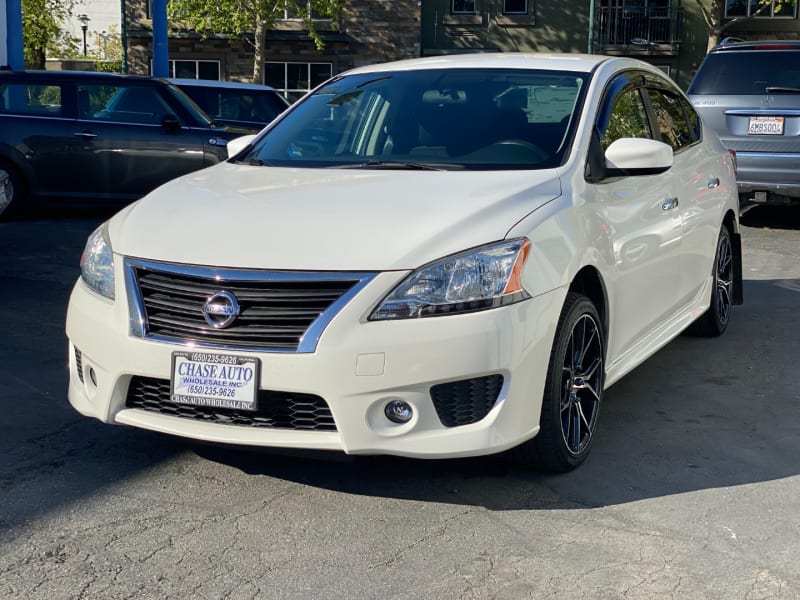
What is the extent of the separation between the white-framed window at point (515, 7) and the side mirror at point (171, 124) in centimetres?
2498

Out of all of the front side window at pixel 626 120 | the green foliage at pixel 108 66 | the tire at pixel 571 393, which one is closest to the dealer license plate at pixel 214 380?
the tire at pixel 571 393

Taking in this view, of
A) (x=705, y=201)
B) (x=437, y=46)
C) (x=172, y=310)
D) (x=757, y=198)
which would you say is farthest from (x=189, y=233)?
(x=437, y=46)

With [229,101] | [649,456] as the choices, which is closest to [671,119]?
[649,456]

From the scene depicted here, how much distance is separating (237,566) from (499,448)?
0.96m

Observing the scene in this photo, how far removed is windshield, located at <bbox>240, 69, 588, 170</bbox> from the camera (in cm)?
488

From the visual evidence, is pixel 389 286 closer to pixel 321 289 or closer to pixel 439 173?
pixel 321 289

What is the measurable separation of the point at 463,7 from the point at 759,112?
26.1 m

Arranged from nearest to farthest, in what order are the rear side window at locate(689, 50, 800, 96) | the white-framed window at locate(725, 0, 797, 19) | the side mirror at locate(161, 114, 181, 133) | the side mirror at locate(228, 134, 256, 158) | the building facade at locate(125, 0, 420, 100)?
the side mirror at locate(228, 134, 256, 158) < the rear side window at locate(689, 50, 800, 96) < the side mirror at locate(161, 114, 181, 133) < the building facade at locate(125, 0, 420, 100) < the white-framed window at locate(725, 0, 797, 19)

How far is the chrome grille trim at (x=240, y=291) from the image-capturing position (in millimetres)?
3771

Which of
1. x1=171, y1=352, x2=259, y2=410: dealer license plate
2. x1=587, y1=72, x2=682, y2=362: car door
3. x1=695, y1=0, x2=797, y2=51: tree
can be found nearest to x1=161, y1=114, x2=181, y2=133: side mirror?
x1=587, y1=72, x2=682, y2=362: car door

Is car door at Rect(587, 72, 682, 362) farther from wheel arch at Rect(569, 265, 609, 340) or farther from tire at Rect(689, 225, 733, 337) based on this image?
tire at Rect(689, 225, 733, 337)

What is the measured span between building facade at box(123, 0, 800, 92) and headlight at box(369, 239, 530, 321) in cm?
3219

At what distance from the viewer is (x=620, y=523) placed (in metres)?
3.96

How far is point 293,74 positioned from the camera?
118 feet
